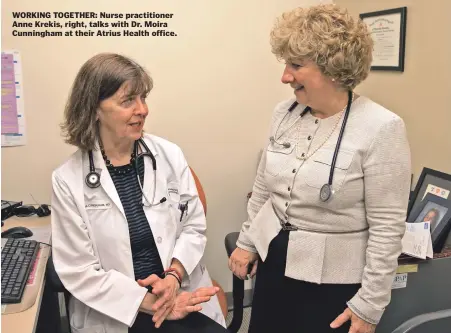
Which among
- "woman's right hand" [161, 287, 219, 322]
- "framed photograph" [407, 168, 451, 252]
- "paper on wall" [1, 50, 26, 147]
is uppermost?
"paper on wall" [1, 50, 26, 147]

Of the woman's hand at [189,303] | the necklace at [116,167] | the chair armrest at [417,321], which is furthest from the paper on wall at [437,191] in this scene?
the necklace at [116,167]

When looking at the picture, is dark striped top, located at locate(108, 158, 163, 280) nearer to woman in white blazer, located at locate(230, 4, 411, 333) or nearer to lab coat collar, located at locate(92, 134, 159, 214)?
lab coat collar, located at locate(92, 134, 159, 214)

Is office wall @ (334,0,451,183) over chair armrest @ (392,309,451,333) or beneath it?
over

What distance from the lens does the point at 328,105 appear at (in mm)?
1275

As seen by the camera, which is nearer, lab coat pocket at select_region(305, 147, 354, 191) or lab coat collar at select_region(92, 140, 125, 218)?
lab coat pocket at select_region(305, 147, 354, 191)

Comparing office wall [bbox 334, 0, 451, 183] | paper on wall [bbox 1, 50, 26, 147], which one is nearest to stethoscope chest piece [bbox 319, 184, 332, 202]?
office wall [bbox 334, 0, 451, 183]

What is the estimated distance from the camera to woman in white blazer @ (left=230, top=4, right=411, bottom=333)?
119 centimetres

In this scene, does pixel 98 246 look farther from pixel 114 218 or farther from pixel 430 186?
pixel 430 186

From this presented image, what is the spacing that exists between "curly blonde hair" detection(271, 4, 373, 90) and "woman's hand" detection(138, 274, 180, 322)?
82 centimetres

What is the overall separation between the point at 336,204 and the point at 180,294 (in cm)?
67

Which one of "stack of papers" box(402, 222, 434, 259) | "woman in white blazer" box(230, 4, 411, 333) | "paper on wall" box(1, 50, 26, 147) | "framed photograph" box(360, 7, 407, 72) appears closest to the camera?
"woman in white blazer" box(230, 4, 411, 333)

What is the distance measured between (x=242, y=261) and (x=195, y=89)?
44.3 inches

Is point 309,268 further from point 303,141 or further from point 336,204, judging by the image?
point 303,141

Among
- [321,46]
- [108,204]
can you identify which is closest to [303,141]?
[321,46]
